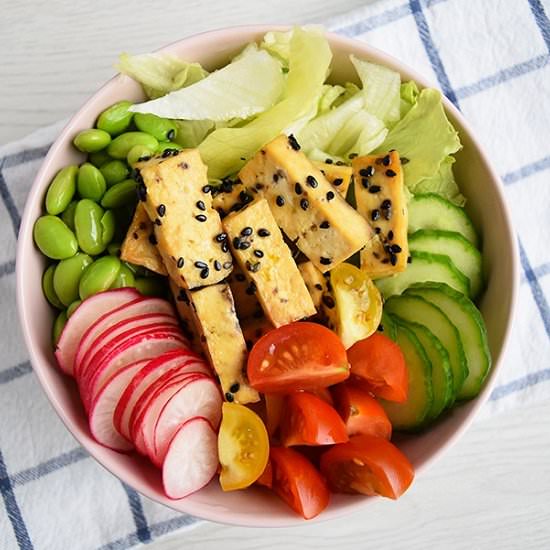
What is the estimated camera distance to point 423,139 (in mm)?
2084

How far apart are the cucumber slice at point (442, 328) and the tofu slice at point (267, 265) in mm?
263

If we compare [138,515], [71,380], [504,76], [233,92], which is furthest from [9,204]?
[504,76]

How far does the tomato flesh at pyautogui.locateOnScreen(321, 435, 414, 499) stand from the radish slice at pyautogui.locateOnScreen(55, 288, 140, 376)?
0.61 m

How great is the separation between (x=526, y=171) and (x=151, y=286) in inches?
44.9

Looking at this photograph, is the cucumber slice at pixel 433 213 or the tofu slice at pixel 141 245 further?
the cucumber slice at pixel 433 213

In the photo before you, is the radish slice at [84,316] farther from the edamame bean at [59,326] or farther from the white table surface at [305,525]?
the white table surface at [305,525]

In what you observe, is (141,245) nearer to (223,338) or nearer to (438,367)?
(223,338)

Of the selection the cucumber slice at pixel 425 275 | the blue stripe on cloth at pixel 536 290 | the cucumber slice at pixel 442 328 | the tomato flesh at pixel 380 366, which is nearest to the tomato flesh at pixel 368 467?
the tomato flesh at pixel 380 366

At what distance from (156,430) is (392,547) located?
36.4 inches

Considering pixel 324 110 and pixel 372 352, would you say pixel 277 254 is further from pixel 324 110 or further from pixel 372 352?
→ pixel 324 110

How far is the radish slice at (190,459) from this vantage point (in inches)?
72.3

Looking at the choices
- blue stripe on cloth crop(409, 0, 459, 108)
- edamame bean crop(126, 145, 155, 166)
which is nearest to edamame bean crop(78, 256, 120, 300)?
edamame bean crop(126, 145, 155, 166)

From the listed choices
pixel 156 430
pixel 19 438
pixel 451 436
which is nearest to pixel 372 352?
pixel 451 436

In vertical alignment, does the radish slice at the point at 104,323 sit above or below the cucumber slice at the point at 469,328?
above
